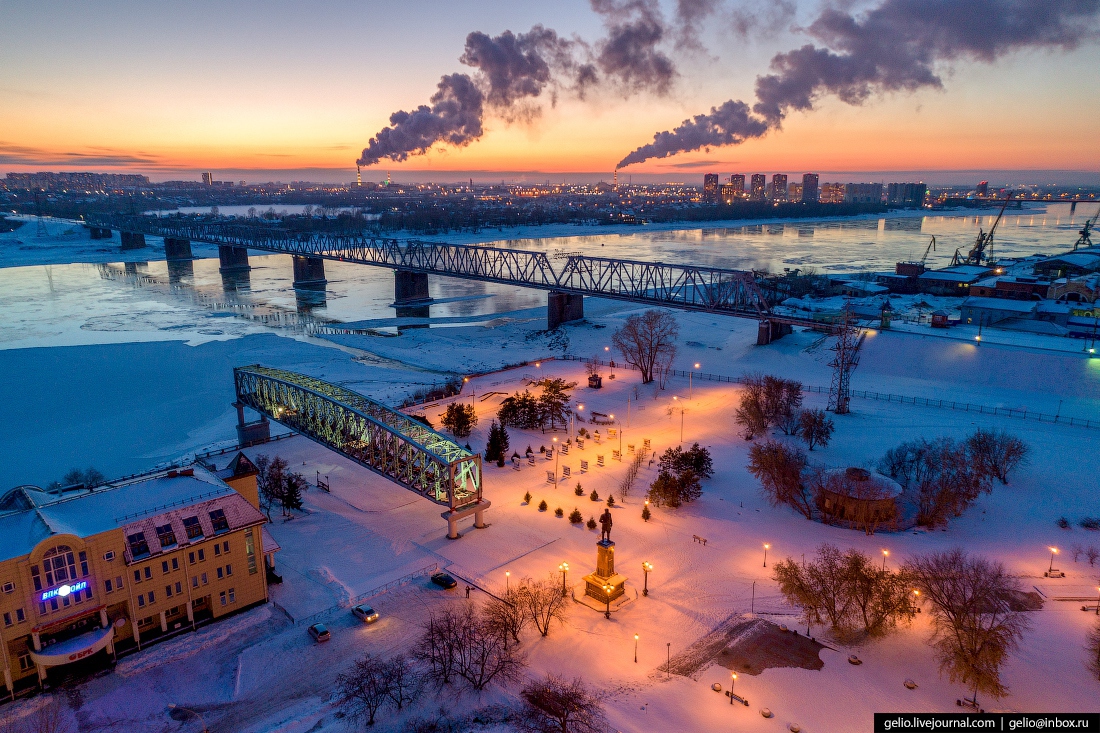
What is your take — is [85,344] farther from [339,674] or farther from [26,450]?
[339,674]

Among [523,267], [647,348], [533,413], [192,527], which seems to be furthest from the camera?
[523,267]

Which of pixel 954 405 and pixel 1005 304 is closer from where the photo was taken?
pixel 954 405

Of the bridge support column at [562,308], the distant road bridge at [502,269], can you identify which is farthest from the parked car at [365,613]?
the bridge support column at [562,308]

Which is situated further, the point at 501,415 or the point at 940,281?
the point at 940,281

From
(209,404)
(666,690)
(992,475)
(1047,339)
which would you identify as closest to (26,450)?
(209,404)

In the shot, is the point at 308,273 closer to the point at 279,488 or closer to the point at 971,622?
the point at 279,488

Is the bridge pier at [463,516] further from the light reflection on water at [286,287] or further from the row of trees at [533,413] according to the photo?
the light reflection on water at [286,287]

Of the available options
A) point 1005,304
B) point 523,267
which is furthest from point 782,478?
point 523,267
